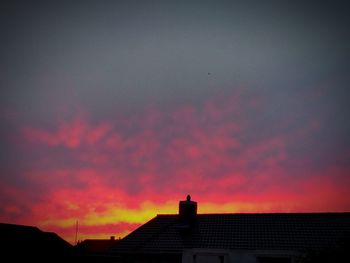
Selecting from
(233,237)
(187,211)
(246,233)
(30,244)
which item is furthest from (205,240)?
(30,244)

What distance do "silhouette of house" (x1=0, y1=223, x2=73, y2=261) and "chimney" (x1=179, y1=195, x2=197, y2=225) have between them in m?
12.0

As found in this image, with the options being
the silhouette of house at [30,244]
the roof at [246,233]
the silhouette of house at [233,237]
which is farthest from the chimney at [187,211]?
the silhouette of house at [30,244]

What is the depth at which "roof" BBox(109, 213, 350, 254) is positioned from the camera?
26.1 m

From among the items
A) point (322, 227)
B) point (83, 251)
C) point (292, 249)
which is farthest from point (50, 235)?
point (322, 227)

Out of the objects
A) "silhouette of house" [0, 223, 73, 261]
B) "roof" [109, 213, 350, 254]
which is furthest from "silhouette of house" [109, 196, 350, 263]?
"silhouette of house" [0, 223, 73, 261]

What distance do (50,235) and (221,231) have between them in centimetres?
1362

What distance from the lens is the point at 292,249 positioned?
25266mm

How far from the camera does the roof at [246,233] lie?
26141mm

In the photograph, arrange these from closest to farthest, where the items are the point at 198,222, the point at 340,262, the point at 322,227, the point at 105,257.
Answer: the point at 340,262
the point at 105,257
the point at 322,227
the point at 198,222

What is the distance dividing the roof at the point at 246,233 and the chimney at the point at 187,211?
0.53 meters

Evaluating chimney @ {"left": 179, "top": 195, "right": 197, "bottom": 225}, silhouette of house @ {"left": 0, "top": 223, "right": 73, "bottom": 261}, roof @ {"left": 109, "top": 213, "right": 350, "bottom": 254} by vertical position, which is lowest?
silhouette of house @ {"left": 0, "top": 223, "right": 73, "bottom": 261}

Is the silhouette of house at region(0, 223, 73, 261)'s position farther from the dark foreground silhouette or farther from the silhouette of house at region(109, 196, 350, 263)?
the silhouette of house at region(109, 196, 350, 263)

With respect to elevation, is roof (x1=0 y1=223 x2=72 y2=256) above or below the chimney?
below

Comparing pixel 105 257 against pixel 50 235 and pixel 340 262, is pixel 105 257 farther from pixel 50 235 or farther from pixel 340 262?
pixel 340 262
